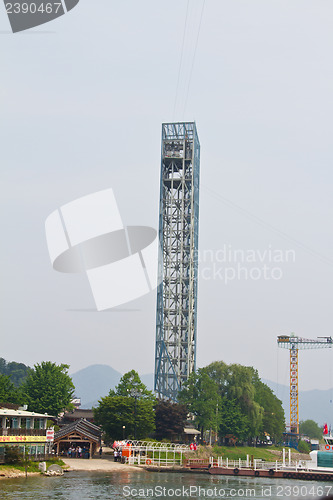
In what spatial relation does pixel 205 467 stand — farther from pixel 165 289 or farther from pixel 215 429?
pixel 165 289

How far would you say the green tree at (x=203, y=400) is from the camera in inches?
3371

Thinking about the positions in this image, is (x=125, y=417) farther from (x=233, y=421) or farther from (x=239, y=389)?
(x=239, y=389)

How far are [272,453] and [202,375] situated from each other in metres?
21.7

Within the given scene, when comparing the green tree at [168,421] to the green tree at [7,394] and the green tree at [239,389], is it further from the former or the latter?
the green tree at [239,389]

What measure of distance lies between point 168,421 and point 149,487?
33.7m

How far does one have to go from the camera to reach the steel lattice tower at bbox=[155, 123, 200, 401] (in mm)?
108812

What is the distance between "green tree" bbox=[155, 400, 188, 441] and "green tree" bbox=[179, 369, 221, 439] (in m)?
8.39

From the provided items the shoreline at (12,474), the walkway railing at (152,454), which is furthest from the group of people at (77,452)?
the shoreline at (12,474)

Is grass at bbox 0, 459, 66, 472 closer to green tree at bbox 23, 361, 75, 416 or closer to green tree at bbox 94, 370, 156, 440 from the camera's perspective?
green tree at bbox 94, 370, 156, 440

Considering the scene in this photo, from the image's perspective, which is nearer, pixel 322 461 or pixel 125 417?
pixel 322 461

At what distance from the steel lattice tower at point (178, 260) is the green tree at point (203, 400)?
54.9ft

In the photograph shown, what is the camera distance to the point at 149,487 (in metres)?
42.4

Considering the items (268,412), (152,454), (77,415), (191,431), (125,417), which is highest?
(125,417)

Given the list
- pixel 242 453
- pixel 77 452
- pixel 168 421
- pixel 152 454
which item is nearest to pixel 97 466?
pixel 152 454
